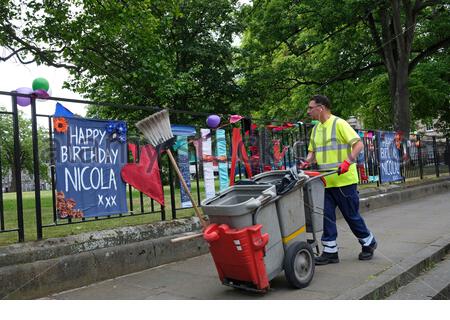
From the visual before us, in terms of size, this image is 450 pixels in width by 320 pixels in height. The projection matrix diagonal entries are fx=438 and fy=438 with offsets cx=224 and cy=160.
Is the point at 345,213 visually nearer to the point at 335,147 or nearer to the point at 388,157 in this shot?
the point at 335,147

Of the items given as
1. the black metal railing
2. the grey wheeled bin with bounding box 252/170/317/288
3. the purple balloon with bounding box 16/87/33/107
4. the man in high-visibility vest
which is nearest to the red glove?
the man in high-visibility vest

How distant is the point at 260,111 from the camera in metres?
25.0

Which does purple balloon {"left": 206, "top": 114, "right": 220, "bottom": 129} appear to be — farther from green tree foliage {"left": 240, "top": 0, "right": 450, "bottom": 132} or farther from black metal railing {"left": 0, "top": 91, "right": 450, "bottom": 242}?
green tree foliage {"left": 240, "top": 0, "right": 450, "bottom": 132}

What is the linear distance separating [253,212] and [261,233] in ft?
0.75

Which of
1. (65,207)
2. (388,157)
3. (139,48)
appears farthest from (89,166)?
(139,48)

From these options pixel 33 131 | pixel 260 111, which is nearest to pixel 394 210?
pixel 33 131

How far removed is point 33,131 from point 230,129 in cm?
323

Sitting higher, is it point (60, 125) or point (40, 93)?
point (40, 93)

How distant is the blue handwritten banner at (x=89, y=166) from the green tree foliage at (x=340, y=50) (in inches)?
522

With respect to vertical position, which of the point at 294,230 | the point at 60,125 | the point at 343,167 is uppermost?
the point at 60,125

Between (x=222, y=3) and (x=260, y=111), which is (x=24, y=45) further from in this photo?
(x=260, y=111)

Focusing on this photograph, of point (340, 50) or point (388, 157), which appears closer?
point (388, 157)

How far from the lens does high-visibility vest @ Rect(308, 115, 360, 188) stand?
5.09m

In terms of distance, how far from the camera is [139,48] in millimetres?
16547
